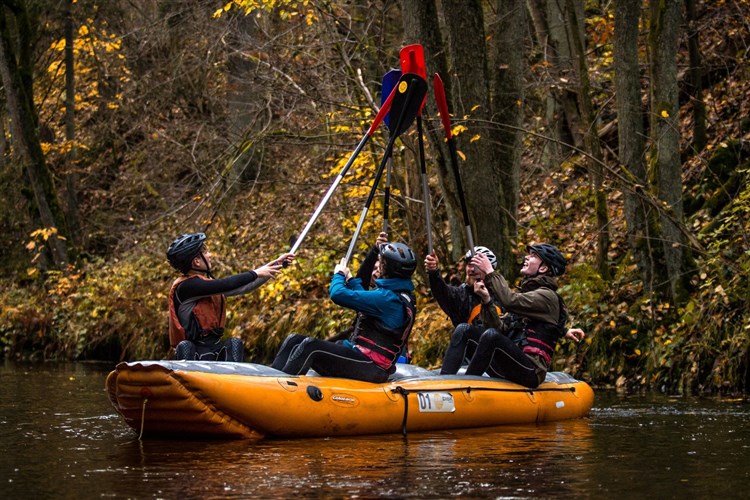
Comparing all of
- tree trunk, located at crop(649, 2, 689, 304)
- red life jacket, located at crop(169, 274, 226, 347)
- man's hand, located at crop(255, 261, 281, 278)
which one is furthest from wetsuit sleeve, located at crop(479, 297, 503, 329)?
tree trunk, located at crop(649, 2, 689, 304)

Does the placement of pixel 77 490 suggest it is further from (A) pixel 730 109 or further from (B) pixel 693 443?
(A) pixel 730 109

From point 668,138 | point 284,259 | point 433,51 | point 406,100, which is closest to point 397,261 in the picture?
point 284,259

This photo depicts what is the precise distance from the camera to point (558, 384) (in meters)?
10.0

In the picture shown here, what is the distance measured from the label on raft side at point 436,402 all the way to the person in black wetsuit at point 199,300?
4.74 ft

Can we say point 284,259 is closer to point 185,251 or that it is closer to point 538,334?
point 185,251

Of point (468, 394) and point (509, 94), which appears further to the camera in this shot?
point (509, 94)

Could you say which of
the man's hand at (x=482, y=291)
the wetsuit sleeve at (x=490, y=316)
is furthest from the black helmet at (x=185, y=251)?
the wetsuit sleeve at (x=490, y=316)

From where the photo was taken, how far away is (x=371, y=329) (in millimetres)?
8562

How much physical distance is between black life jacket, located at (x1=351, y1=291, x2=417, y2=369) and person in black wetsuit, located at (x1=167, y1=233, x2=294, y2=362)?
88cm

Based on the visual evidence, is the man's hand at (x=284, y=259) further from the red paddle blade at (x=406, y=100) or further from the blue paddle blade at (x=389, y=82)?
the blue paddle blade at (x=389, y=82)

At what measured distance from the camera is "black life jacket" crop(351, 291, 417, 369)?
8.54 metres

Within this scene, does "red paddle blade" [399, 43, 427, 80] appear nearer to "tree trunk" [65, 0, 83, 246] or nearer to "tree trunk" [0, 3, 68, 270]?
"tree trunk" [0, 3, 68, 270]

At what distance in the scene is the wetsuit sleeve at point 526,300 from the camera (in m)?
9.05

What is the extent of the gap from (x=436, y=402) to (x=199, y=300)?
1.98m
